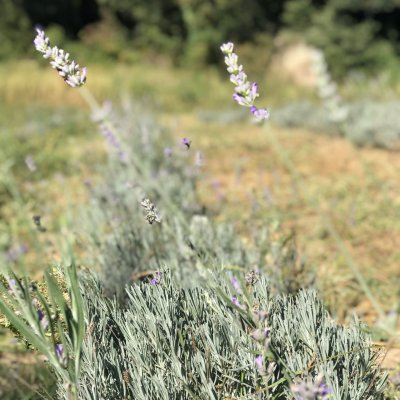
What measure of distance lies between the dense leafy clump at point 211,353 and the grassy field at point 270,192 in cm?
17

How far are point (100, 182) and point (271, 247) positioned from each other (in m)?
1.98

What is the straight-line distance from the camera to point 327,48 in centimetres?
1894

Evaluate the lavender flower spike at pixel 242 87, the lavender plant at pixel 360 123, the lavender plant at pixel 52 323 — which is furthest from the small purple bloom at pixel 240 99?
the lavender plant at pixel 360 123

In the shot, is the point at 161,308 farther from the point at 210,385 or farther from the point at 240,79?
the point at 240,79

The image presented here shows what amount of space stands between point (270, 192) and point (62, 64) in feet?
11.1

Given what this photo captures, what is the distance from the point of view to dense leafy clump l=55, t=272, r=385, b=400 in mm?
1188

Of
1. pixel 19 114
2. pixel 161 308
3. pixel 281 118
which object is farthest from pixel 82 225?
pixel 19 114

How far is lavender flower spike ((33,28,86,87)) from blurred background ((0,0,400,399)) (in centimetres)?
26

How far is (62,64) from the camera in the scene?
1.17 m

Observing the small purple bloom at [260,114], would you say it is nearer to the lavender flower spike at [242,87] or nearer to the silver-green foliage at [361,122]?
the lavender flower spike at [242,87]

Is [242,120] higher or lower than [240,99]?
higher

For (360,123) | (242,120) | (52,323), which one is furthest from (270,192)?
(242,120)

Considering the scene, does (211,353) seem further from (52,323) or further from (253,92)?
(253,92)

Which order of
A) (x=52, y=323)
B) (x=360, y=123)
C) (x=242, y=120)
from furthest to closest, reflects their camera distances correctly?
(x=242, y=120)
(x=360, y=123)
(x=52, y=323)
